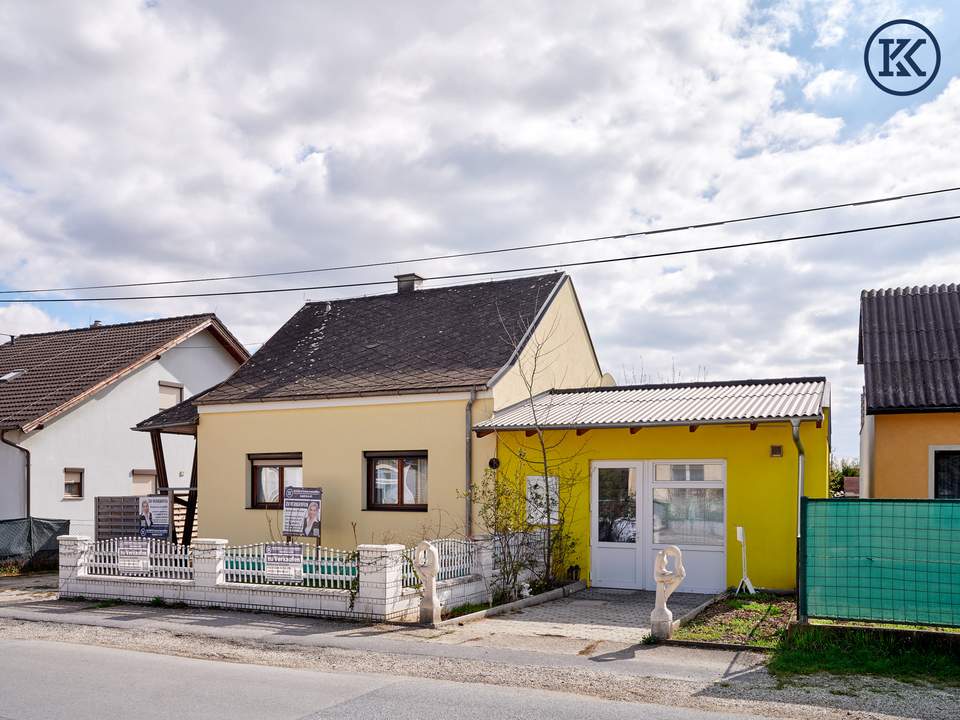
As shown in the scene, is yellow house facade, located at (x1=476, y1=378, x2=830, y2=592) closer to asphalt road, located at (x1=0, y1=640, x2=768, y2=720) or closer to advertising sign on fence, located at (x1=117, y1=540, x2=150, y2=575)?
advertising sign on fence, located at (x1=117, y1=540, x2=150, y2=575)

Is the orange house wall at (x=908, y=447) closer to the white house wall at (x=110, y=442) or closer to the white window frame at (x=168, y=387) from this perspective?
the white house wall at (x=110, y=442)

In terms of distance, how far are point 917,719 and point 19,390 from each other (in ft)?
77.3

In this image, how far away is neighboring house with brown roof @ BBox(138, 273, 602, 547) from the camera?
17375mm

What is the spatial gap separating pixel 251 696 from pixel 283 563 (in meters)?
5.25

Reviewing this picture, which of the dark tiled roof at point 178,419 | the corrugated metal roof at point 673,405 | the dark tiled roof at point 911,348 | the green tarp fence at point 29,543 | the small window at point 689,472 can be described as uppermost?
the dark tiled roof at point 911,348

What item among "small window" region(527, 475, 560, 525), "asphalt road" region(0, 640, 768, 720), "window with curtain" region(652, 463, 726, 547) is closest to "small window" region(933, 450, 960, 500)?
"window with curtain" region(652, 463, 726, 547)

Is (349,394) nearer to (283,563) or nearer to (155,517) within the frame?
(155,517)

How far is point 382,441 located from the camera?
17.9m

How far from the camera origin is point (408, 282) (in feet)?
75.6

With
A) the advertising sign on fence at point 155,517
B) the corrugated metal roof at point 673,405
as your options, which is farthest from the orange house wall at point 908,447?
the advertising sign on fence at point 155,517

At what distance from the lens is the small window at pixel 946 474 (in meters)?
14.9

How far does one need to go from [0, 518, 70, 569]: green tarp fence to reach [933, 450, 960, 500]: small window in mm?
17531

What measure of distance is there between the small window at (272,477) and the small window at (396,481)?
5.79 feet

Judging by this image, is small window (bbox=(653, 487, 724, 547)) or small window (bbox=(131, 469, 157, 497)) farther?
small window (bbox=(131, 469, 157, 497))
